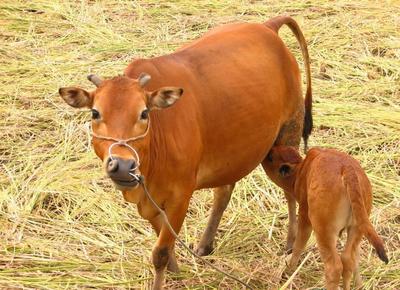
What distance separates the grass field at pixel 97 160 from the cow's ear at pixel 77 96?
1.34 meters

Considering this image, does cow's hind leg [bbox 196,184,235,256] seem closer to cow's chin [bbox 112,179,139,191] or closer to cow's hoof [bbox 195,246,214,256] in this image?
cow's hoof [bbox 195,246,214,256]

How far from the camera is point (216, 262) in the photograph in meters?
5.49

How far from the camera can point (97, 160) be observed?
671 centimetres

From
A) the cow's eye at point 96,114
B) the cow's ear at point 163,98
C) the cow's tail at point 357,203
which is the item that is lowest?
the cow's tail at point 357,203

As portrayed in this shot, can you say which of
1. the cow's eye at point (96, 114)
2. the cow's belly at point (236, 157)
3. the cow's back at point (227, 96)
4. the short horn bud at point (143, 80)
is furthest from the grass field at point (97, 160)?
the short horn bud at point (143, 80)

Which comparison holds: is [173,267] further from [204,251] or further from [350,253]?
[350,253]

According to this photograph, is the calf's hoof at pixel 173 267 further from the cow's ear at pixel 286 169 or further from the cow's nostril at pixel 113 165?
the cow's nostril at pixel 113 165

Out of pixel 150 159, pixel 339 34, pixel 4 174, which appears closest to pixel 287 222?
pixel 150 159

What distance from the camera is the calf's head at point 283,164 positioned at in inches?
205

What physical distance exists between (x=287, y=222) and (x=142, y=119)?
2203 millimetres

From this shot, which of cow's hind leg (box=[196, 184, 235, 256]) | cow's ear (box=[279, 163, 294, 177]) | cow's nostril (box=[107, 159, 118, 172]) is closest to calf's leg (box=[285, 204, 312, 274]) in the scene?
cow's ear (box=[279, 163, 294, 177])

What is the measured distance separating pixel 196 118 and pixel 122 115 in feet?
2.44

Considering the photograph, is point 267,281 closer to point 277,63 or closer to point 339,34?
point 277,63

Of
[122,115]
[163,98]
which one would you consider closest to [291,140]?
[163,98]
